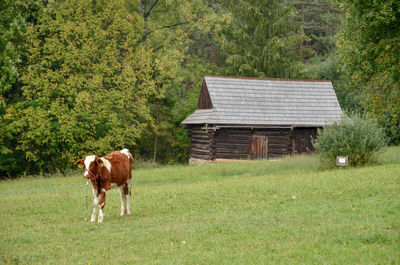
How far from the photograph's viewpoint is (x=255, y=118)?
31.3 metres

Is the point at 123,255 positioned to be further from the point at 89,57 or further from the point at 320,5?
the point at 320,5

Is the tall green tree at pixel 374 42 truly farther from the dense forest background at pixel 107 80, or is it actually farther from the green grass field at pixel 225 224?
the green grass field at pixel 225 224

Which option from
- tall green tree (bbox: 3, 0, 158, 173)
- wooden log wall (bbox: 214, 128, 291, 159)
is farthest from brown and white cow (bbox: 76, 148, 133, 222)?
wooden log wall (bbox: 214, 128, 291, 159)

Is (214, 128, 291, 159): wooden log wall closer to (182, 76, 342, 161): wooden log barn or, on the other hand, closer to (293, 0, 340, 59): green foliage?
(182, 76, 342, 161): wooden log barn

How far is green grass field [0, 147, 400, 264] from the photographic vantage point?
28.1ft

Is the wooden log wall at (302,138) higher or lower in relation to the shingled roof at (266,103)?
lower

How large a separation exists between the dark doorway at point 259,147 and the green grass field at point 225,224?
12.8 meters

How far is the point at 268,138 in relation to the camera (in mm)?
32312

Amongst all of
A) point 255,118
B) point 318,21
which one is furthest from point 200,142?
point 318,21

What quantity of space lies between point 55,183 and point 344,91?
29.4 meters

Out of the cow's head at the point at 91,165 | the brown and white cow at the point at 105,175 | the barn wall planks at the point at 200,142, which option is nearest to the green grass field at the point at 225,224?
the brown and white cow at the point at 105,175

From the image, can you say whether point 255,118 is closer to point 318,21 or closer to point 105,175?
point 105,175

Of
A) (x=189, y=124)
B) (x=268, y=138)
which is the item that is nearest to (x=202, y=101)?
(x=189, y=124)

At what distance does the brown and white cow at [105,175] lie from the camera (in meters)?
11.9
